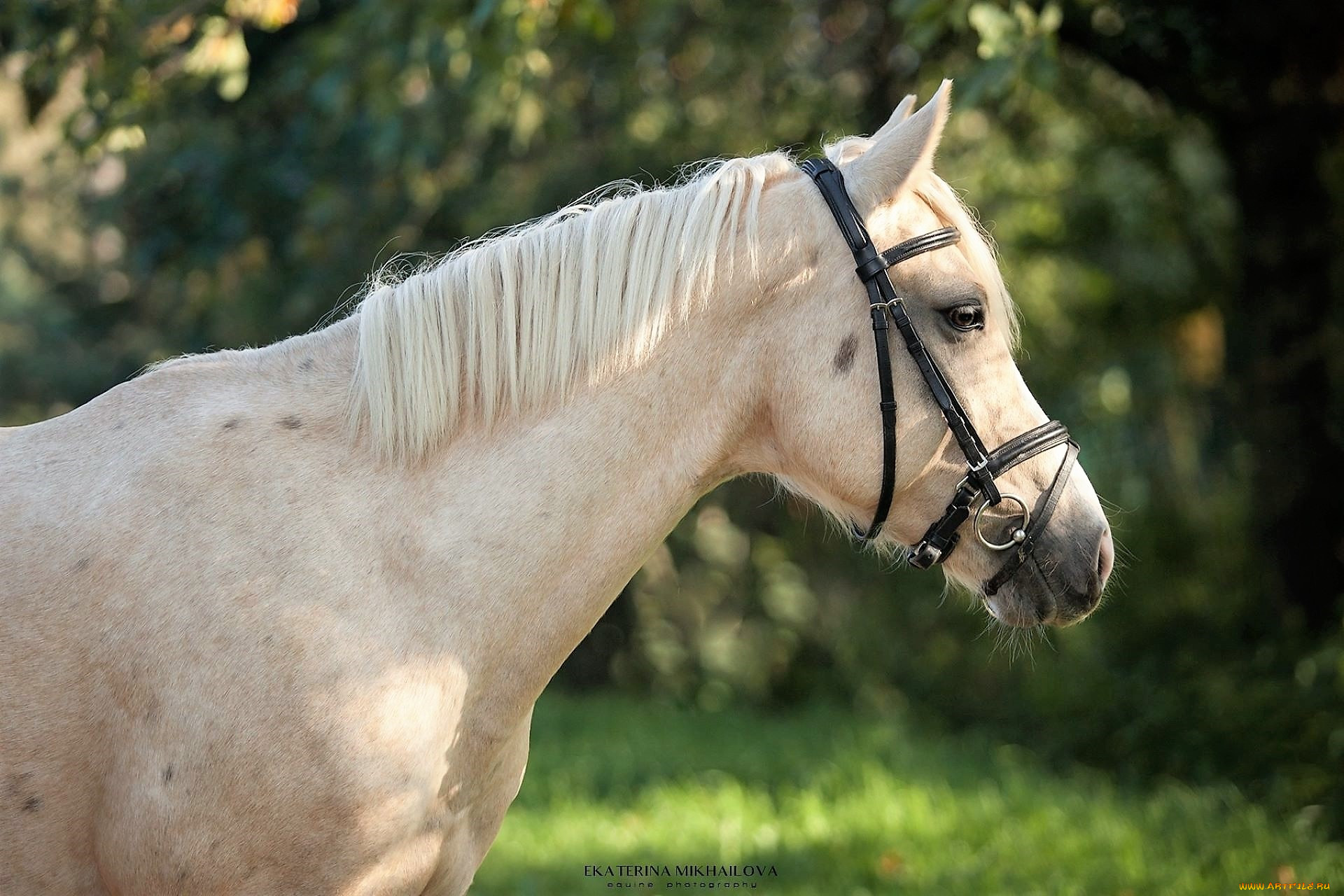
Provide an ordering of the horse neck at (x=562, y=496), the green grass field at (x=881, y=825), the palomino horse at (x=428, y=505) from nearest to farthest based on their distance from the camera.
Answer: the palomino horse at (x=428, y=505) < the horse neck at (x=562, y=496) < the green grass field at (x=881, y=825)

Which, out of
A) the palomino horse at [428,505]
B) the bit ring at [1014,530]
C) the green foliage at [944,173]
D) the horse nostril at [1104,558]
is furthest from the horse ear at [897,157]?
the green foliage at [944,173]

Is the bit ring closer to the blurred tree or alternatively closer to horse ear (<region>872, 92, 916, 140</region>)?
horse ear (<region>872, 92, 916, 140</region>)

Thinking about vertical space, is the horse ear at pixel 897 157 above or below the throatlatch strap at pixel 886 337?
above

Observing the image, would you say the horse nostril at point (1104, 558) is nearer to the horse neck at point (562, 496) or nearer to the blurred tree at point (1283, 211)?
the horse neck at point (562, 496)

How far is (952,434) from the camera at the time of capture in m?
2.25

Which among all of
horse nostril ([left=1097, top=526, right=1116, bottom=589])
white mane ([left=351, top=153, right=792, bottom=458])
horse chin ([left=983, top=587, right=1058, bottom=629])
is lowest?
horse chin ([left=983, top=587, right=1058, bottom=629])

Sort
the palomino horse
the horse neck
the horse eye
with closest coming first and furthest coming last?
the palomino horse < the horse neck < the horse eye

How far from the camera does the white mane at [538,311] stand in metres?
2.21

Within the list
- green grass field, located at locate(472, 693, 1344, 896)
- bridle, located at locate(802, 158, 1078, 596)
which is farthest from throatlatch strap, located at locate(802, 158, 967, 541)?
green grass field, located at locate(472, 693, 1344, 896)

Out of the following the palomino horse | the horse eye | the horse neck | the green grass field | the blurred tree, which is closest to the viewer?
the palomino horse

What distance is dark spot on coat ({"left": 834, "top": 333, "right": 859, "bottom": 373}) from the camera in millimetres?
2234

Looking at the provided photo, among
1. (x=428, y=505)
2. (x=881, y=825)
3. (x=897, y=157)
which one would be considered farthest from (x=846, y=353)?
(x=881, y=825)

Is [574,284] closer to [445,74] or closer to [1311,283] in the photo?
[445,74]

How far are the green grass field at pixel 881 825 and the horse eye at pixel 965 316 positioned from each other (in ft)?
9.14
